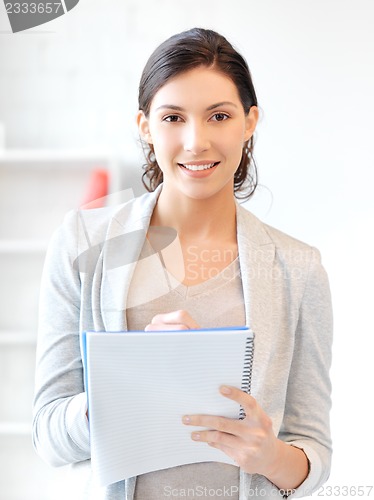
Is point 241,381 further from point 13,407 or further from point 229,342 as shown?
point 13,407

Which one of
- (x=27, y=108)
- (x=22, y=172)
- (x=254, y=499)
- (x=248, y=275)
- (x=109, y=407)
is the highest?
(x=27, y=108)

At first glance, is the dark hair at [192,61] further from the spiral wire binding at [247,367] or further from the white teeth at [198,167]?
the spiral wire binding at [247,367]

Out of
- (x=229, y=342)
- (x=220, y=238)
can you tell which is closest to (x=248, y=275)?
(x=220, y=238)

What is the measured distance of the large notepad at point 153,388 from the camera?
2.26 feet

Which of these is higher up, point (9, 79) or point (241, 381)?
point (9, 79)

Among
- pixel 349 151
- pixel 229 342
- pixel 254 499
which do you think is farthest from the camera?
pixel 349 151

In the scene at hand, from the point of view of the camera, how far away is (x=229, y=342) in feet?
2.24

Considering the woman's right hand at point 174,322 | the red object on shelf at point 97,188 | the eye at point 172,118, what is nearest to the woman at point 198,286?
the eye at point 172,118

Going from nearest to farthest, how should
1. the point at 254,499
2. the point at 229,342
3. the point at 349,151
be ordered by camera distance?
the point at 229,342, the point at 254,499, the point at 349,151

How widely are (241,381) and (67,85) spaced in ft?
5.57

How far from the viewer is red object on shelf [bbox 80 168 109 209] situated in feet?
6.88

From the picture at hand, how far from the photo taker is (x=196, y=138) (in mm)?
842

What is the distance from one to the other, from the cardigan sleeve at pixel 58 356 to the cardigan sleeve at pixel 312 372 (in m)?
0.27

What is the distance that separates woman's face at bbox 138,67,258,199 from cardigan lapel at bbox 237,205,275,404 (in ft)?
0.28
